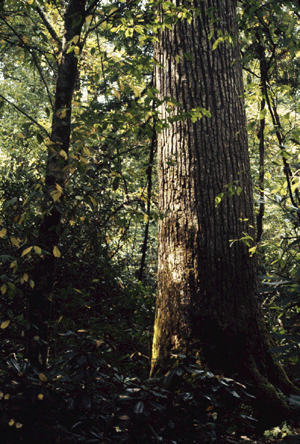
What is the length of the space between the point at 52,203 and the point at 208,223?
1.39 m

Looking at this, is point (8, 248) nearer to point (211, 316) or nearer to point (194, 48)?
point (211, 316)

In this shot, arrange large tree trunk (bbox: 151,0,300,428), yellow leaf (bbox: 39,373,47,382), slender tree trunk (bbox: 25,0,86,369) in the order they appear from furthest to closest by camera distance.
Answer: large tree trunk (bbox: 151,0,300,428), slender tree trunk (bbox: 25,0,86,369), yellow leaf (bbox: 39,373,47,382)

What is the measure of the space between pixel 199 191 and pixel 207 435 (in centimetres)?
192

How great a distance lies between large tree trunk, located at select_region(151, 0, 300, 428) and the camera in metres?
2.84

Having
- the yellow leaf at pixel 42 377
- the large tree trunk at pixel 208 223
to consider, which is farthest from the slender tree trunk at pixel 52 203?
the large tree trunk at pixel 208 223

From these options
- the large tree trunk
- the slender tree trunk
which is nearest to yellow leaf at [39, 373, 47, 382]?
the slender tree trunk

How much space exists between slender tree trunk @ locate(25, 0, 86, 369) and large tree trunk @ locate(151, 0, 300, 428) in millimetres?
804

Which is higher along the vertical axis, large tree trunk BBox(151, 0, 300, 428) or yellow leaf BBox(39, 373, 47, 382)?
large tree trunk BBox(151, 0, 300, 428)

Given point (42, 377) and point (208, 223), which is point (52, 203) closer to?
point (42, 377)

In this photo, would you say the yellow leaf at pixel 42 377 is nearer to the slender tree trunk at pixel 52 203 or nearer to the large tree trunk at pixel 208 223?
the slender tree trunk at pixel 52 203

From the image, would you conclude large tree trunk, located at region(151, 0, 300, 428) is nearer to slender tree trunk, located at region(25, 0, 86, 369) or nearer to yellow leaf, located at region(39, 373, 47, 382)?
slender tree trunk, located at region(25, 0, 86, 369)

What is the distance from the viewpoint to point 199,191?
3127 mm

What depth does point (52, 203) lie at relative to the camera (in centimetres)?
235

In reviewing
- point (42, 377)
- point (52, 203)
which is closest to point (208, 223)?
point (52, 203)
